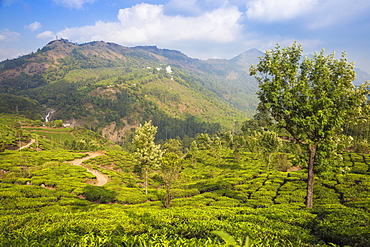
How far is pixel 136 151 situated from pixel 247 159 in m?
41.6

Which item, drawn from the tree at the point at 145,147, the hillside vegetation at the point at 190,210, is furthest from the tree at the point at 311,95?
the tree at the point at 145,147

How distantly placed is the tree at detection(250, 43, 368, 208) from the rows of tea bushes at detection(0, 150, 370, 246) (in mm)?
3372

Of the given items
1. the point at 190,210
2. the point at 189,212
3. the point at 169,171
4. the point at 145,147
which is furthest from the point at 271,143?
the point at 189,212

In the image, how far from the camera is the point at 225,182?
1203 inches

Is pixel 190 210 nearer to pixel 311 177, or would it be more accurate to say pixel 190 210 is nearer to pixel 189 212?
pixel 189 212

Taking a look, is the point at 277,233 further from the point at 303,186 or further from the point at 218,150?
the point at 218,150

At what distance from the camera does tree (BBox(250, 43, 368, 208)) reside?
15.0 metres

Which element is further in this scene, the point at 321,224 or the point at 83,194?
the point at 83,194

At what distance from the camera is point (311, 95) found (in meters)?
15.3

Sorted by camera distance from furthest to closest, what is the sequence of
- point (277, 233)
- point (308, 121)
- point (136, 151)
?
point (136, 151), point (308, 121), point (277, 233)

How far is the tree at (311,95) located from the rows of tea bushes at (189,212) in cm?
337

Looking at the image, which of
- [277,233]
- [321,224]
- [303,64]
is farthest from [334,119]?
[277,233]

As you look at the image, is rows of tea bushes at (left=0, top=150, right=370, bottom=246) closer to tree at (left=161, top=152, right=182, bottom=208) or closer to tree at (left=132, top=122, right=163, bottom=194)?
tree at (left=161, top=152, right=182, bottom=208)

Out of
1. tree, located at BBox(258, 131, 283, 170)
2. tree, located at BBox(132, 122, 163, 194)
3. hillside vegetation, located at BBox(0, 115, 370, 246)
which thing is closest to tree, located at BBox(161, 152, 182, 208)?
hillside vegetation, located at BBox(0, 115, 370, 246)
